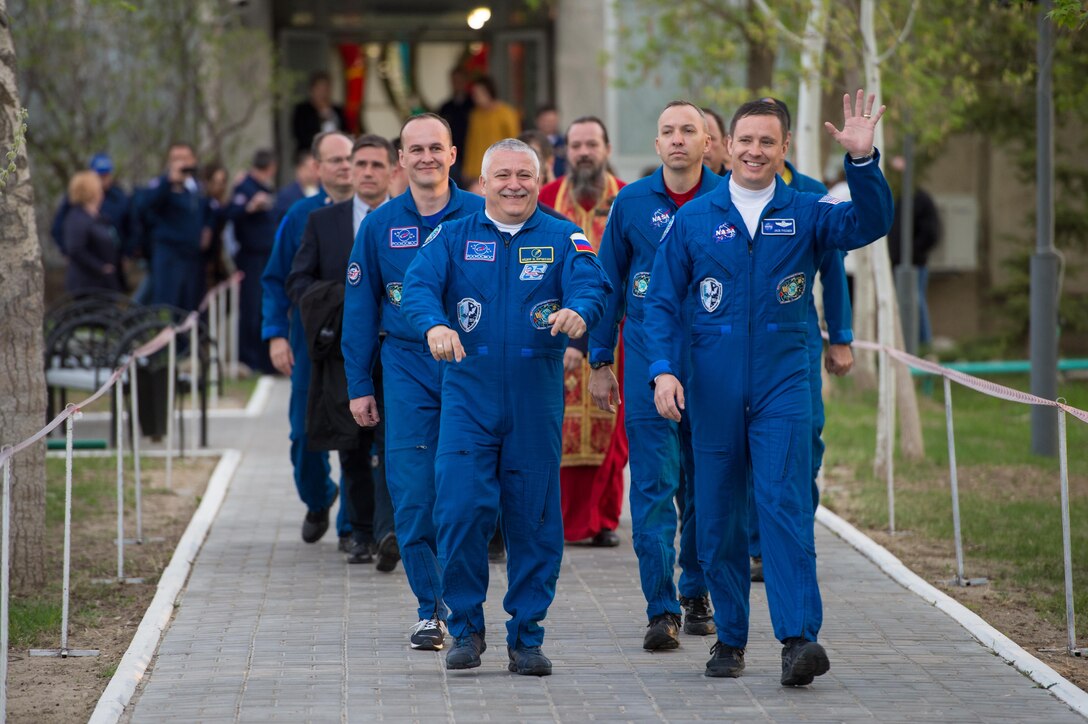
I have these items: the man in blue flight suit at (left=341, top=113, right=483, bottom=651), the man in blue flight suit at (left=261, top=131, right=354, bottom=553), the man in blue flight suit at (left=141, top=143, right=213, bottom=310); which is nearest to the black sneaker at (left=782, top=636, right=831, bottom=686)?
the man in blue flight suit at (left=341, top=113, right=483, bottom=651)

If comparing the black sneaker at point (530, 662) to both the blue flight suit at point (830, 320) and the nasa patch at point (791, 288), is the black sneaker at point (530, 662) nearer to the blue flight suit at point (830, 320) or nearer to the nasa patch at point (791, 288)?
the blue flight suit at point (830, 320)

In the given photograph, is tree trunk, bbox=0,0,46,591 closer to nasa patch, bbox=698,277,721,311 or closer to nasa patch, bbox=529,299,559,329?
nasa patch, bbox=529,299,559,329

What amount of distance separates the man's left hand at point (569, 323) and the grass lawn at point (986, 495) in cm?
256

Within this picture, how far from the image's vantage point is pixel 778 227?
6.46m

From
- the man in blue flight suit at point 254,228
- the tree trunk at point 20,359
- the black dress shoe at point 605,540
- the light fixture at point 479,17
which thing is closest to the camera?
the tree trunk at point 20,359

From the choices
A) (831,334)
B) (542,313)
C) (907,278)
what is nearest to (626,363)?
(831,334)

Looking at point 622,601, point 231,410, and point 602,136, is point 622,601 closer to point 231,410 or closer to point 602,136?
point 602,136

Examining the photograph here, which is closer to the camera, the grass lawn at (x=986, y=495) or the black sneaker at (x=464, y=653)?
the black sneaker at (x=464, y=653)

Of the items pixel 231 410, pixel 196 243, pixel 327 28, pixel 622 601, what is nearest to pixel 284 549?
pixel 622 601

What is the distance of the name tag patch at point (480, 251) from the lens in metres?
6.62

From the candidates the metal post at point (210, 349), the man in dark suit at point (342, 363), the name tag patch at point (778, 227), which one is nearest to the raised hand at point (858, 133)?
the name tag patch at point (778, 227)

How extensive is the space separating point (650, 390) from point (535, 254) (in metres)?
1.03

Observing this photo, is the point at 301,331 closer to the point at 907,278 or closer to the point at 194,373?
the point at 194,373

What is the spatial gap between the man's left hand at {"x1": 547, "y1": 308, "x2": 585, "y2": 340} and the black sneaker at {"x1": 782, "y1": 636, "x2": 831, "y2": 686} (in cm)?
131
